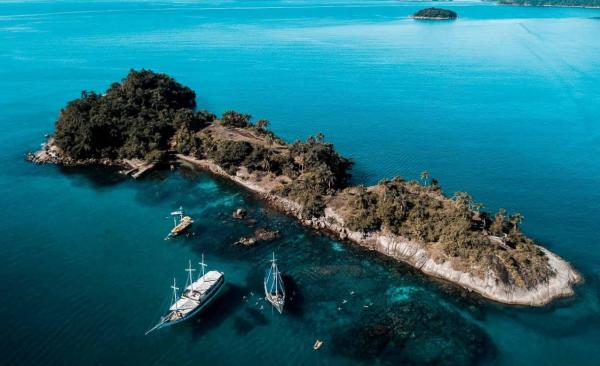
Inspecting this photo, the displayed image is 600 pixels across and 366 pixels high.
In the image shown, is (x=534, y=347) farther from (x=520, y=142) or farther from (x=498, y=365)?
(x=520, y=142)

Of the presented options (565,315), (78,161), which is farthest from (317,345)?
(78,161)

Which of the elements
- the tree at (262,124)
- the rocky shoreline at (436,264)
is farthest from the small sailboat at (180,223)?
the tree at (262,124)

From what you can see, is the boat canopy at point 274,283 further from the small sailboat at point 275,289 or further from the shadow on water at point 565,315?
the shadow on water at point 565,315

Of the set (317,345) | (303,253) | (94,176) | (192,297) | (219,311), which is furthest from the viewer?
(94,176)

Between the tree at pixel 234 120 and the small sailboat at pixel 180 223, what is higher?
the tree at pixel 234 120

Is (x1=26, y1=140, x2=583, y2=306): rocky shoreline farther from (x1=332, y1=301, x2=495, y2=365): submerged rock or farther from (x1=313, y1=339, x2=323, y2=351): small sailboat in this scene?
(x1=313, y1=339, x2=323, y2=351): small sailboat

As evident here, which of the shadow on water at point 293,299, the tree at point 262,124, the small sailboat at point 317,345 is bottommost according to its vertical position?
the small sailboat at point 317,345

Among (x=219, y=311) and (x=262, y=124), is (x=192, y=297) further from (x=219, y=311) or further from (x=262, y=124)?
(x=262, y=124)
